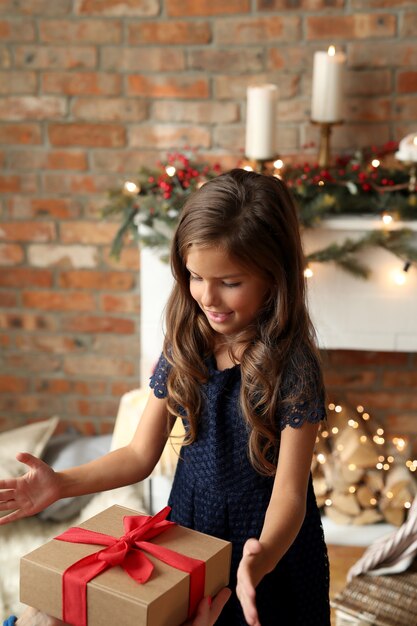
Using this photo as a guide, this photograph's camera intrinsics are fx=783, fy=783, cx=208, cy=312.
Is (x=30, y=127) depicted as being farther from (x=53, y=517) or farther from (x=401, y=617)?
(x=401, y=617)

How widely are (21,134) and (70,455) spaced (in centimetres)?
123

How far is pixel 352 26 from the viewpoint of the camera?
2.72m

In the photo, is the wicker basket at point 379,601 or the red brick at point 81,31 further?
the red brick at point 81,31

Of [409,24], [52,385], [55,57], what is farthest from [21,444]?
[409,24]

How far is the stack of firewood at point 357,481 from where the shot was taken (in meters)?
2.79

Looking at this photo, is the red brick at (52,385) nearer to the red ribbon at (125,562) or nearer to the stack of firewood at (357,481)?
the stack of firewood at (357,481)

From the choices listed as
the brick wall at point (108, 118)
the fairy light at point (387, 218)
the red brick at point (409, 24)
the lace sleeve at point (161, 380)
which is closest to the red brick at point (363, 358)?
the fairy light at point (387, 218)

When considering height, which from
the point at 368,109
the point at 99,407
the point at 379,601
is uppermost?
the point at 368,109

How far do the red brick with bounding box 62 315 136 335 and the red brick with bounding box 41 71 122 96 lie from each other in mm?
865

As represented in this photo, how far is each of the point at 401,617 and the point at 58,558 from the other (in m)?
1.34

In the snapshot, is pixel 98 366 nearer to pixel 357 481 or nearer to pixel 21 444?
pixel 21 444

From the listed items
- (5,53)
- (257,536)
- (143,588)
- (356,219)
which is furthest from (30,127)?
(143,588)

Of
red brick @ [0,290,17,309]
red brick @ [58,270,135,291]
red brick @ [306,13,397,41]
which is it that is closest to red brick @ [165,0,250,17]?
red brick @ [306,13,397,41]

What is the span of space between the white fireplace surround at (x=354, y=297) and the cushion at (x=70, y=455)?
0.64 metres
